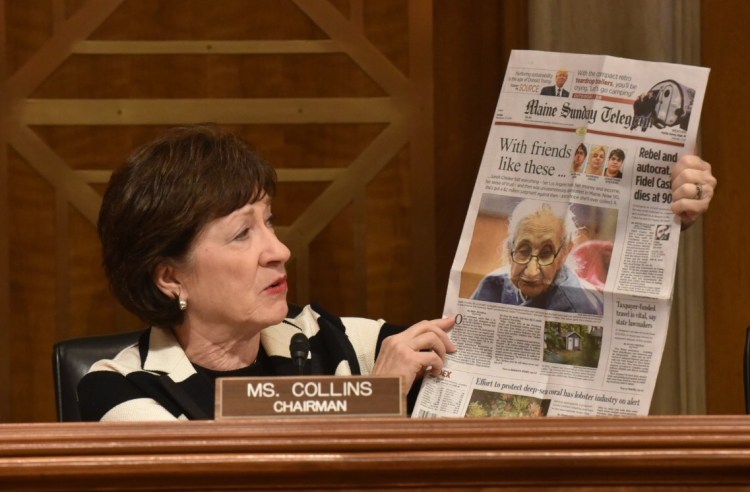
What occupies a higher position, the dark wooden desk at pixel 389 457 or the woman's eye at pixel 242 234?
the woman's eye at pixel 242 234

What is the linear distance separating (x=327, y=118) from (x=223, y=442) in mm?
2082

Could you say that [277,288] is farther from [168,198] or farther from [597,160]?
[597,160]

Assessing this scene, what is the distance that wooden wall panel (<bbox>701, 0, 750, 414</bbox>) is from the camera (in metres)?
2.87

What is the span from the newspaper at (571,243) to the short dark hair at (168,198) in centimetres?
36

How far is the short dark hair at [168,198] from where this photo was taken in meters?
1.75

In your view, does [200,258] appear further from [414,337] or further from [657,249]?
[657,249]

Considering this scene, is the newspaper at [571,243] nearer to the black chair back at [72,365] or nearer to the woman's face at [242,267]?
the woman's face at [242,267]

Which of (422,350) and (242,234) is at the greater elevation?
(242,234)

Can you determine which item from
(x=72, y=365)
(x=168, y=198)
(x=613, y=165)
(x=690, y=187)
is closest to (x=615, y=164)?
(x=613, y=165)

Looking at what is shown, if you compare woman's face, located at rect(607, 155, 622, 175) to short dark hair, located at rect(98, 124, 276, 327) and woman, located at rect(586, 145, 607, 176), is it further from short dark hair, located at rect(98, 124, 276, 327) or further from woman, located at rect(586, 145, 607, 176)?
short dark hair, located at rect(98, 124, 276, 327)

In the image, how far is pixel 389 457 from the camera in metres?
1.05

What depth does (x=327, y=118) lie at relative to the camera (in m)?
3.08

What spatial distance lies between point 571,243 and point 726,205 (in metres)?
1.42

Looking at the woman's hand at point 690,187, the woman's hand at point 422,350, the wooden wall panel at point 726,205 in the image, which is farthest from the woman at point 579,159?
the wooden wall panel at point 726,205
